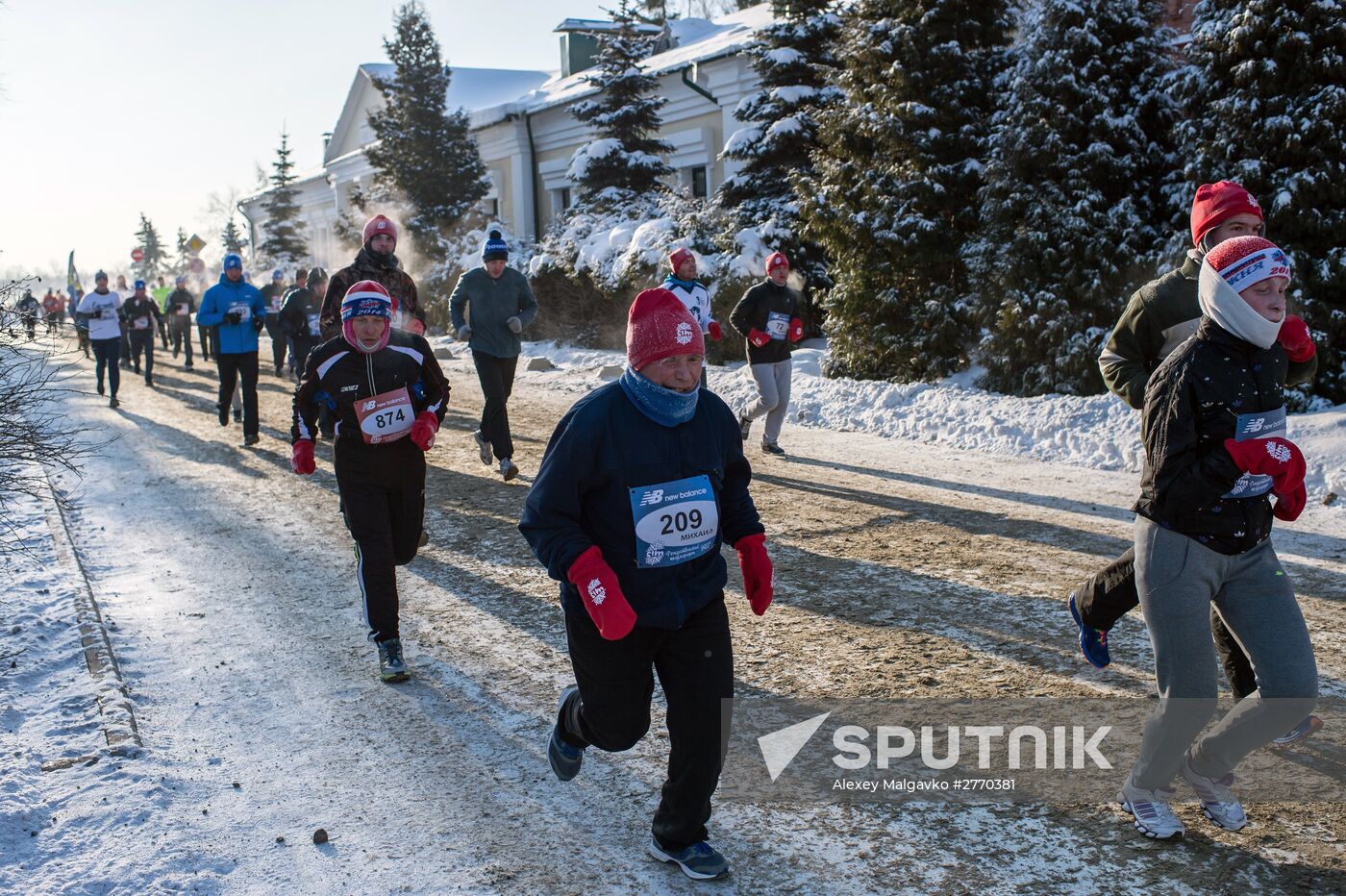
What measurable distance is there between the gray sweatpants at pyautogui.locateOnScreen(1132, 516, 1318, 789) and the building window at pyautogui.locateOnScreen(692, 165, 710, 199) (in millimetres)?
27467

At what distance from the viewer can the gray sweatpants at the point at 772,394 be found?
10.9 metres

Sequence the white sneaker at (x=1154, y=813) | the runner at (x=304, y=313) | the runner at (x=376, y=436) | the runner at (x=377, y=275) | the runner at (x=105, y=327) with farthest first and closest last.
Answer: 1. the runner at (x=105, y=327)
2. the runner at (x=304, y=313)
3. the runner at (x=377, y=275)
4. the runner at (x=376, y=436)
5. the white sneaker at (x=1154, y=813)

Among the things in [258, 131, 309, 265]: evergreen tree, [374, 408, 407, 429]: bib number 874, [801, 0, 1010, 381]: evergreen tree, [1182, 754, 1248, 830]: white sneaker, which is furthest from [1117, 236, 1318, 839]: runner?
[258, 131, 309, 265]: evergreen tree

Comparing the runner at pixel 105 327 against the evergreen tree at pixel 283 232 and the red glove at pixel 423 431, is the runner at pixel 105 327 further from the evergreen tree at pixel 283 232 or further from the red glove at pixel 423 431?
the evergreen tree at pixel 283 232

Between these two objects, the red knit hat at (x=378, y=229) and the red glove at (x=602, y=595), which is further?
the red knit hat at (x=378, y=229)

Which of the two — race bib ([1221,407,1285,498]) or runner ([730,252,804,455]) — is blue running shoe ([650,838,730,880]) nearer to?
race bib ([1221,407,1285,498])

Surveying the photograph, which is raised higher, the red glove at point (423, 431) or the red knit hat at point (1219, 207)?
the red knit hat at point (1219, 207)

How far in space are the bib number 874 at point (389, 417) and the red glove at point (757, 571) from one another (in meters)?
2.59

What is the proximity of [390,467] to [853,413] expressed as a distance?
337 inches

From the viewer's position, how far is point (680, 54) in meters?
31.0

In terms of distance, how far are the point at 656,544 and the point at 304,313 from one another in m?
13.3

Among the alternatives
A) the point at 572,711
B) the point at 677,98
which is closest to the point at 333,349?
the point at 572,711

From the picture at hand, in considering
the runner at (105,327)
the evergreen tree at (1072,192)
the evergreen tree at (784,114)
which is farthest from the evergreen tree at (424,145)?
the evergreen tree at (1072,192)

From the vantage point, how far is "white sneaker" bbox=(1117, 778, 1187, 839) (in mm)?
3643
